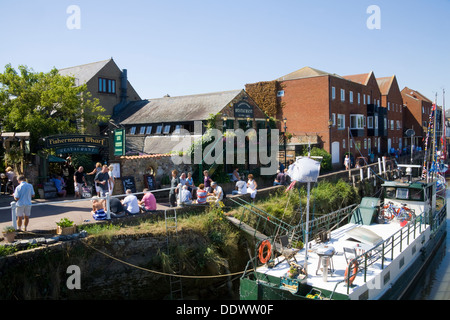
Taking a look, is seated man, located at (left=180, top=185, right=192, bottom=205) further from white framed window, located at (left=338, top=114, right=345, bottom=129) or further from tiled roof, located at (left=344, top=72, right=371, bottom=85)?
tiled roof, located at (left=344, top=72, right=371, bottom=85)

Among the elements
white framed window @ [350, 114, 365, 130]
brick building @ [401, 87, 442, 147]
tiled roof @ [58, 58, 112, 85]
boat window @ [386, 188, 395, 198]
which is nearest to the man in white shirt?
boat window @ [386, 188, 395, 198]

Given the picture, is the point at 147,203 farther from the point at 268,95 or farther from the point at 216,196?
the point at 268,95

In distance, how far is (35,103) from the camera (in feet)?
64.7

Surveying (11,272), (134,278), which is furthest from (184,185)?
(11,272)

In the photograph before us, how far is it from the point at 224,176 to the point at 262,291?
1059cm

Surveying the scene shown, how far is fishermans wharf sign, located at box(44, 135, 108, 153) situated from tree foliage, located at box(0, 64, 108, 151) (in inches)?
143

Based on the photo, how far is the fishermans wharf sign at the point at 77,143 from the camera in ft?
49.4

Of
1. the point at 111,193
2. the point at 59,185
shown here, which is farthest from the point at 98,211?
the point at 59,185

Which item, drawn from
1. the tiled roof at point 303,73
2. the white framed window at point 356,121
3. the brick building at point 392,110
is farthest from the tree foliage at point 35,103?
the brick building at point 392,110

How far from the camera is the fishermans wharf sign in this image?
15052mm

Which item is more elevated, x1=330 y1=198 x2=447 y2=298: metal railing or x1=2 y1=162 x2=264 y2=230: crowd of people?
x1=2 y1=162 x2=264 y2=230: crowd of people

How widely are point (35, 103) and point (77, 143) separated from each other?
606 centimetres

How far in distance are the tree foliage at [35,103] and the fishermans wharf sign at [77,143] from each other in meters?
3.63
